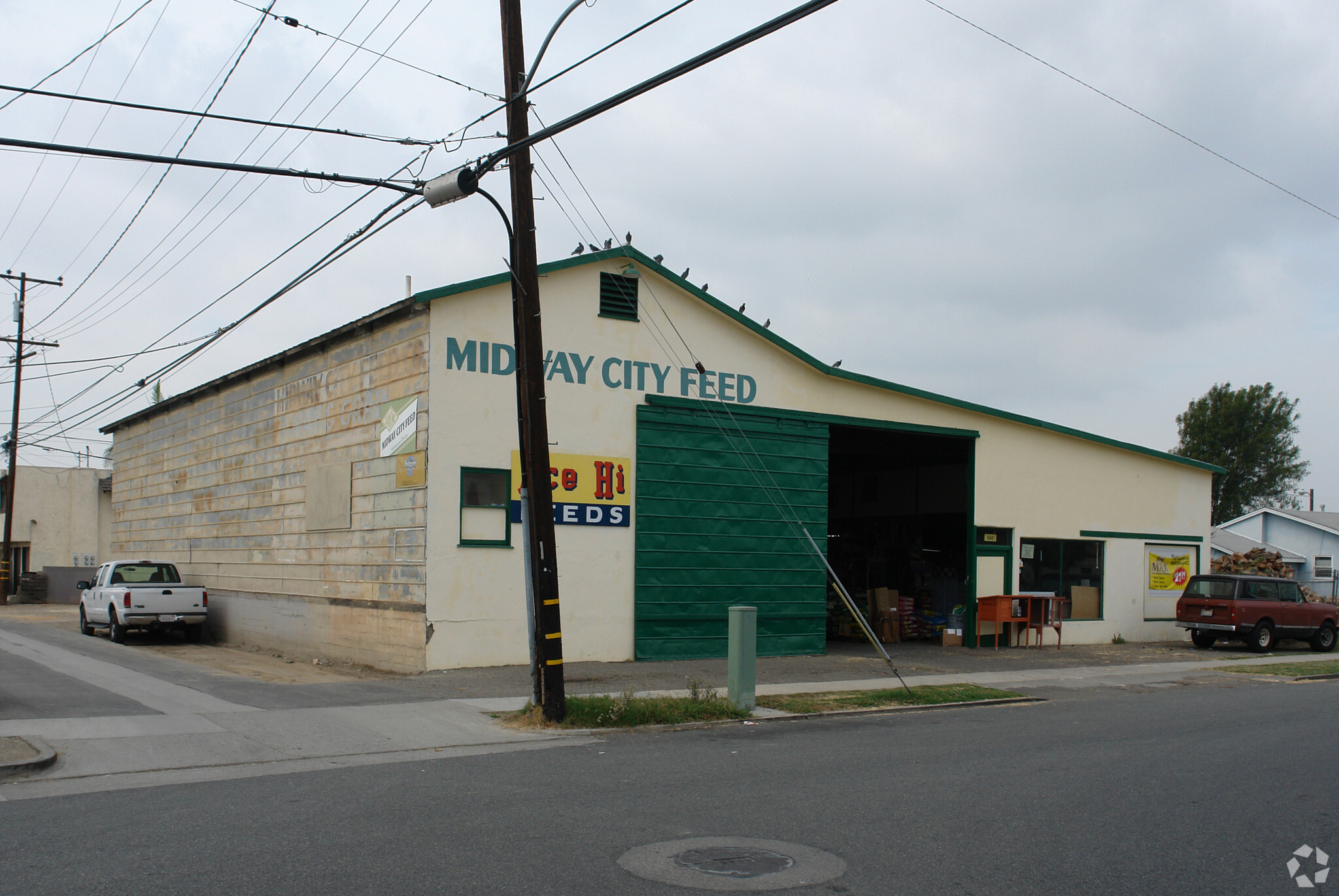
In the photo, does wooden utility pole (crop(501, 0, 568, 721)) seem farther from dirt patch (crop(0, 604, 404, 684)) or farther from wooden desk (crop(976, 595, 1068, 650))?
wooden desk (crop(976, 595, 1068, 650))

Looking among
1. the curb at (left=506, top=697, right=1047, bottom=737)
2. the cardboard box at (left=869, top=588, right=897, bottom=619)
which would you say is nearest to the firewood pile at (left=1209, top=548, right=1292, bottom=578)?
the cardboard box at (left=869, top=588, right=897, bottom=619)

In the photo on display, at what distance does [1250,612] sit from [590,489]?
16.9 metres

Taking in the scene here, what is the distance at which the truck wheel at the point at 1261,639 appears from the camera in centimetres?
2517

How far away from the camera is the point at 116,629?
23.3m

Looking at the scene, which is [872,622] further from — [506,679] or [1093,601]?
[506,679]

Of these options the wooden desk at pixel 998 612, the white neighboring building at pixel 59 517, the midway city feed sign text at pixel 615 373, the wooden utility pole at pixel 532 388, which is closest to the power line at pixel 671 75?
the wooden utility pole at pixel 532 388

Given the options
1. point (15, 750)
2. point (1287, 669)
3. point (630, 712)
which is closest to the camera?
point (15, 750)

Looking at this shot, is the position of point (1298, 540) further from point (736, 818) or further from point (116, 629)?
point (736, 818)

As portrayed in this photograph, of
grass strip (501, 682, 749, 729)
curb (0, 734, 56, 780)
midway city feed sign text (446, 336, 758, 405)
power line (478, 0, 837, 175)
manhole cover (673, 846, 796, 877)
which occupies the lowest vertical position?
grass strip (501, 682, 749, 729)

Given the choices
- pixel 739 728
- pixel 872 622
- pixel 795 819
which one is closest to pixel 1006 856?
pixel 795 819

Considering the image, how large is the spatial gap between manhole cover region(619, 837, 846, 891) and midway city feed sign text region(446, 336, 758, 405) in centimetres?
1111

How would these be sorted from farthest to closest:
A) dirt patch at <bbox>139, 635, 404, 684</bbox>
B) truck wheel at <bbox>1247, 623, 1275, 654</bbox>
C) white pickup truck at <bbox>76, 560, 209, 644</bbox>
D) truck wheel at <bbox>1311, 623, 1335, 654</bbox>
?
truck wheel at <bbox>1311, 623, 1335, 654</bbox>
truck wheel at <bbox>1247, 623, 1275, 654</bbox>
white pickup truck at <bbox>76, 560, 209, 644</bbox>
dirt patch at <bbox>139, 635, 404, 684</bbox>

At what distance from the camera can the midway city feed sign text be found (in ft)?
57.5

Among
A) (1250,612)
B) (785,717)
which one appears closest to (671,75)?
(785,717)
